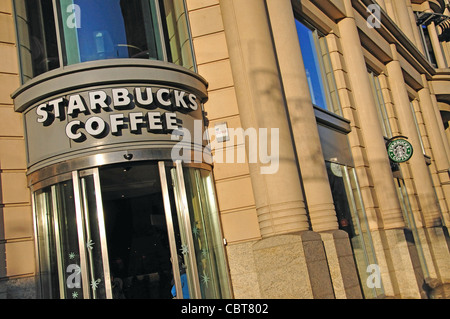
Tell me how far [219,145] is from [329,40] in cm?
641

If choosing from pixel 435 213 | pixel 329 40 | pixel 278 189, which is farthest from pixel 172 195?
pixel 435 213

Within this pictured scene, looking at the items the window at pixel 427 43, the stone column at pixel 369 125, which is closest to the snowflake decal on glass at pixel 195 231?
the stone column at pixel 369 125

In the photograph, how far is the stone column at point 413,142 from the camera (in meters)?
18.3

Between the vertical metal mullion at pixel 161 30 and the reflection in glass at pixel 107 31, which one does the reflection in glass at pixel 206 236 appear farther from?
the reflection in glass at pixel 107 31

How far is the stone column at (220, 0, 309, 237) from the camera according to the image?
9.05 metres

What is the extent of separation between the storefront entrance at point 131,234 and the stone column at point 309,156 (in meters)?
2.06

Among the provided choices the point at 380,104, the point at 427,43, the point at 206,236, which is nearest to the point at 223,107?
the point at 206,236

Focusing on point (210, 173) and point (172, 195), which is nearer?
point (172, 195)

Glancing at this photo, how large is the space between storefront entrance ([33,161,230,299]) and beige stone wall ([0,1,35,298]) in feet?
0.90

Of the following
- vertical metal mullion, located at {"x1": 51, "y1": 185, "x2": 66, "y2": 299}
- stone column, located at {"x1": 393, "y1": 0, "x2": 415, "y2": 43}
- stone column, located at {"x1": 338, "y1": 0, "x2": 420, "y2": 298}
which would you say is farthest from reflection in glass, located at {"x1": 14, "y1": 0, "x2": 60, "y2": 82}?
stone column, located at {"x1": 393, "y1": 0, "x2": 415, "y2": 43}

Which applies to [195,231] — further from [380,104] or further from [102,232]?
[380,104]

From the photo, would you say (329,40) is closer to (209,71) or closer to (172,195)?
(209,71)

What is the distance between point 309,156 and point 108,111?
14.0ft

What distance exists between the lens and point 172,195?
866cm
